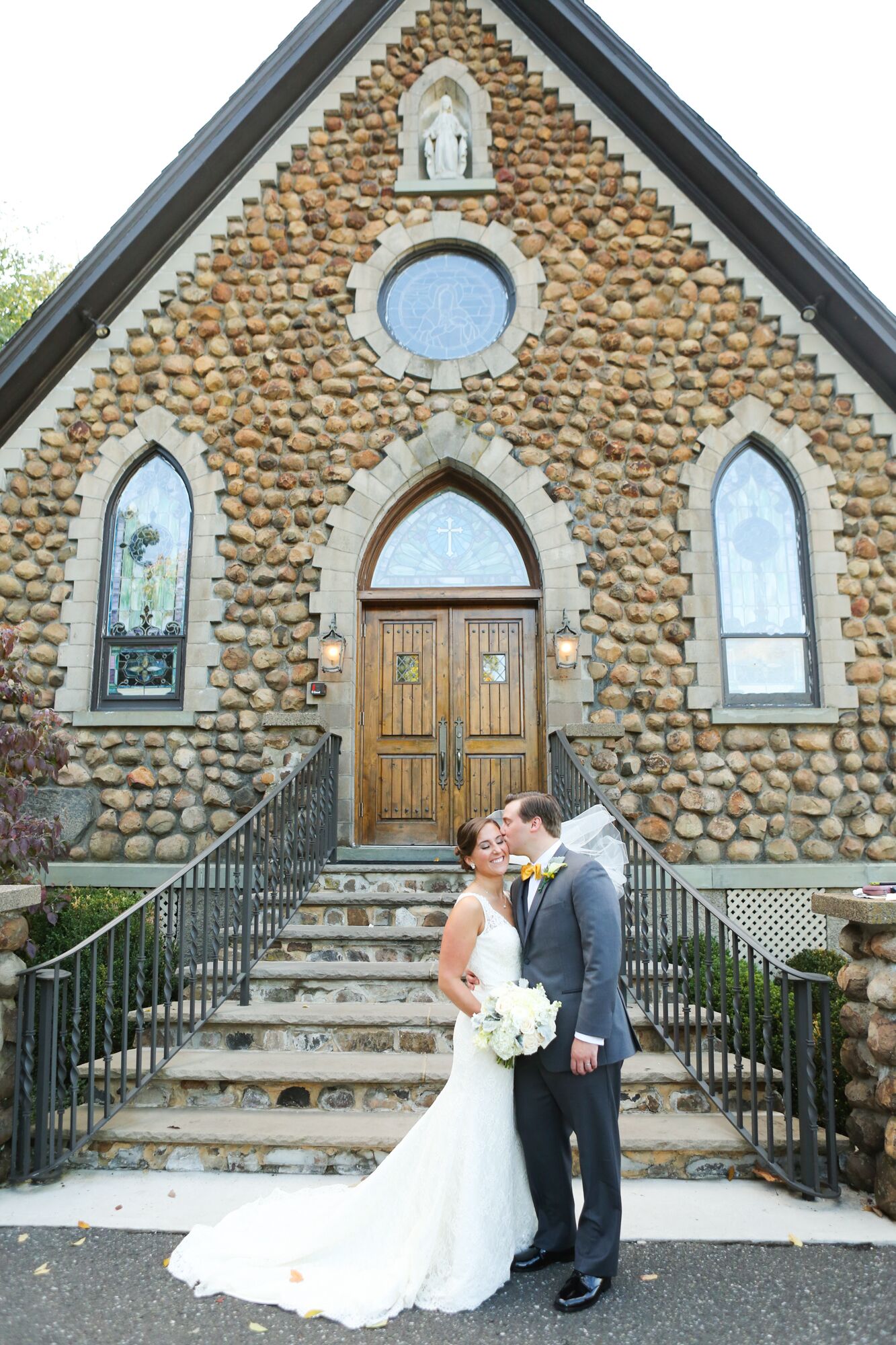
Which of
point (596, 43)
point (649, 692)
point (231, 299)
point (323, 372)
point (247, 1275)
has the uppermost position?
point (596, 43)

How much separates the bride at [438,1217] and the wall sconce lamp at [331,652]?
462 cm

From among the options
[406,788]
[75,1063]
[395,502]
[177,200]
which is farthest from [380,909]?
[177,200]

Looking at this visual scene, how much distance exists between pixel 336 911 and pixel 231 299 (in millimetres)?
5712

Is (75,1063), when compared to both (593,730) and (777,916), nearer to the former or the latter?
(593,730)

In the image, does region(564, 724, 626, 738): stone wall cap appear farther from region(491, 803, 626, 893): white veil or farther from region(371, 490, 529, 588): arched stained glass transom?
region(491, 803, 626, 893): white veil

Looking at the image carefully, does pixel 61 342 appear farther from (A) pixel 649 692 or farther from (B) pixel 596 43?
(A) pixel 649 692

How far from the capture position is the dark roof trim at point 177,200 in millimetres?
→ 8609

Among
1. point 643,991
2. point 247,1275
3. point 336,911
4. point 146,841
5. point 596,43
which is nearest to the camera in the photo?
point 247,1275

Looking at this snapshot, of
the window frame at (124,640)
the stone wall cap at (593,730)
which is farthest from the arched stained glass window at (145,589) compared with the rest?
the stone wall cap at (593,730)

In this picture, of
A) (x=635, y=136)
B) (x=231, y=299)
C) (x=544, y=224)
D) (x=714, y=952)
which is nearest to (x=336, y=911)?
(x=714, y=952)

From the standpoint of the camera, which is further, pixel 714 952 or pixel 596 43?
pixel 596 43

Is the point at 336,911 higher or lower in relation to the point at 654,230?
lower

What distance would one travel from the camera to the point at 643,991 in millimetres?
5660

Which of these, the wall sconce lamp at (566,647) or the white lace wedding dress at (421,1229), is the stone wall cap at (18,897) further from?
the wall sconce lamp at (566,647)
